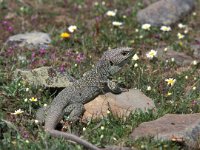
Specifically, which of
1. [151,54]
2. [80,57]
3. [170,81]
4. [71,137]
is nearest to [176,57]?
[151,54]

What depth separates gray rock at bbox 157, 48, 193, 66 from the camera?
1286 cm

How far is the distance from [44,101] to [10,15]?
5.64 m

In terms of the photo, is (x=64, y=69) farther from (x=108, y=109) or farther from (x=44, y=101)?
(x=108, y=109)

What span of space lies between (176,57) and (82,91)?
3.59 metres

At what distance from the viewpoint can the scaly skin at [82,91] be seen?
373 inches

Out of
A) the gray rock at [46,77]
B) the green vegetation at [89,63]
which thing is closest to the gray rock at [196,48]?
the green vegetation at [89,63]

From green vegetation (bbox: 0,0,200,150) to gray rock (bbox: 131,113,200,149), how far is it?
0.14m

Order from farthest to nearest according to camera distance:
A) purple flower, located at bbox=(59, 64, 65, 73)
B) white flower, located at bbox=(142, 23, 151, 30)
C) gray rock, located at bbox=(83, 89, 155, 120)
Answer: white flower, located at bbox=(142, 23, 151, 30), purple flower, located at bbox=(59, 64, 65, 73), gray rock, located at bbox=(83, 89, 155, 120)

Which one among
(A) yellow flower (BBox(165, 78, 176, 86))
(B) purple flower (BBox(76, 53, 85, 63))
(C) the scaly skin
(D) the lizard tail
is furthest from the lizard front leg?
(B) purple flower (BBox(76, 53, 85, 63))

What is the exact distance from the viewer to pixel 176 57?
43.0 ft

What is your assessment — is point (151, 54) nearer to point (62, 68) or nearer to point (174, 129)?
point (62, 68)

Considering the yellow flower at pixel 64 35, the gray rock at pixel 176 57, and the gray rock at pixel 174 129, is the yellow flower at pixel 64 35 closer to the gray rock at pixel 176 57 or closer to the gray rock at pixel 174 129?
the gray rock at pixel 176 57

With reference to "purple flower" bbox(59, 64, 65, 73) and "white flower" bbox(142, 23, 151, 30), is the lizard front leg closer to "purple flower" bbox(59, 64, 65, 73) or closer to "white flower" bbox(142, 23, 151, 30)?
"purple flower" bbox(59, 64, 65, 73)

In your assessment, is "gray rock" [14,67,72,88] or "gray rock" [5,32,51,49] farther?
"gray rock" [5,32,51,49]
